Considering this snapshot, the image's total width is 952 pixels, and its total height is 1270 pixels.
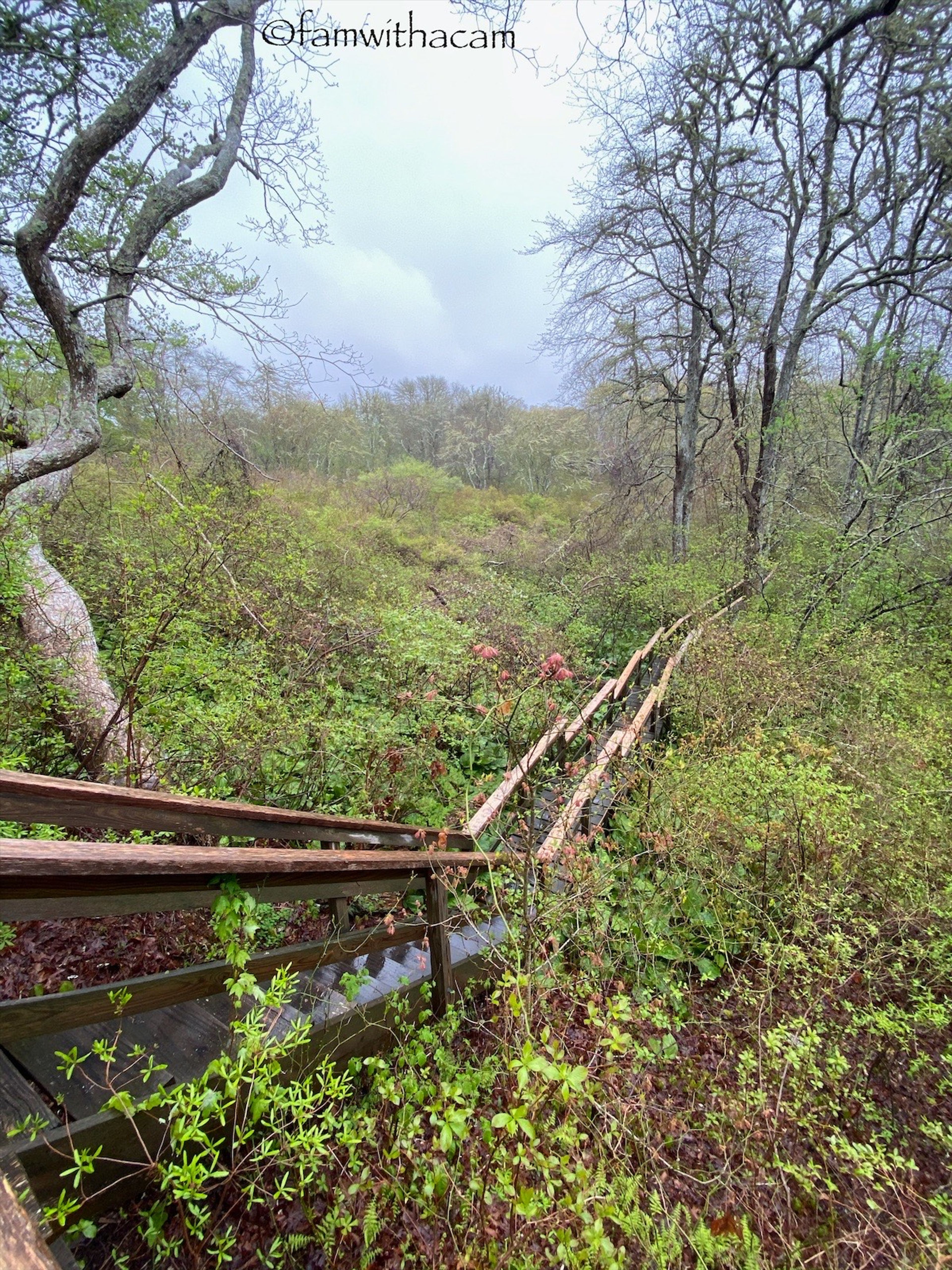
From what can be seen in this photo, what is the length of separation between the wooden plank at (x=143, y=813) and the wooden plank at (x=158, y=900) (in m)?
0.13

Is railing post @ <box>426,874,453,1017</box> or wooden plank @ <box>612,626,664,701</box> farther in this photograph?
wooden plank @ <box>612,626,664,701</box>

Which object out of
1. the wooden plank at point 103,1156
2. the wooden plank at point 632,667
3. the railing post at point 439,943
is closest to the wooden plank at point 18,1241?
the wooden plank at point 103,1156

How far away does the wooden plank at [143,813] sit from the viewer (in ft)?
3.00

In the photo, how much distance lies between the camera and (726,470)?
1340cm

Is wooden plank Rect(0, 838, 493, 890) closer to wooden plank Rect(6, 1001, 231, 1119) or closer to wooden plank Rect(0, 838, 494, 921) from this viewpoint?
wooden plank Rect(0, 838, 494, 921)

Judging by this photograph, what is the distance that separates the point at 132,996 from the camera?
1.42 m

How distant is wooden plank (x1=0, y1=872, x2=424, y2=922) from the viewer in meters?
0.92

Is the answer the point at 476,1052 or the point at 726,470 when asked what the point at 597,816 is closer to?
→ the point at 476,1052

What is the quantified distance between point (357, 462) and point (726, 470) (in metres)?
15.8

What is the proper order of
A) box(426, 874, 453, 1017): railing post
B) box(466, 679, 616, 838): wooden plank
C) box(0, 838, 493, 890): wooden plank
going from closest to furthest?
box(0, 838, 493, 890): wooden plank → box(426, 874, 453, 1017): railing post → box(466, 679, 616, 838): wooden plank

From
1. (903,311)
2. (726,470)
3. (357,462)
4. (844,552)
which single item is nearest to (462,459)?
(357,462)

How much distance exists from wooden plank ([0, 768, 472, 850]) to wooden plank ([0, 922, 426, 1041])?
51cm

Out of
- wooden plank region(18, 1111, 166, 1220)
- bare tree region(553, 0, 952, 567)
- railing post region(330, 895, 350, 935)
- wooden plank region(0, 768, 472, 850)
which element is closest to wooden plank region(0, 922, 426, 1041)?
wooden plank region(18, 1111, 166, 1220)

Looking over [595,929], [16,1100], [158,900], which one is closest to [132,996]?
[16,1100]
